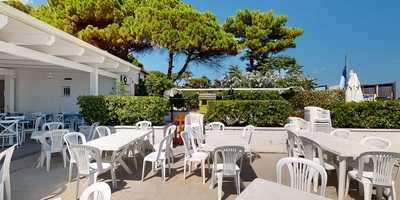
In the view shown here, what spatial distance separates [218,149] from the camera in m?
4.65

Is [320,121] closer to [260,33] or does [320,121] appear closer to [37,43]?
[37,43]

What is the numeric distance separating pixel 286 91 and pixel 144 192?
10120 millimetres

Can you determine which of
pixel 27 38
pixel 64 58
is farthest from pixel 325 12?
pixel 27 38

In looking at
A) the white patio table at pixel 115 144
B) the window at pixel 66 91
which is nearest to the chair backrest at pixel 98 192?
the white patio table at pixel 115 144

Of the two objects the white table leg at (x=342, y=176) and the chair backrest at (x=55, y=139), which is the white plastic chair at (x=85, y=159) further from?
the white table leg at (x=342, y=176)

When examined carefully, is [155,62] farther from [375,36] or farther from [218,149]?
[375,36]

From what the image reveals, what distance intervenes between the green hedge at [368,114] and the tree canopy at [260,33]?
1477 centimetres

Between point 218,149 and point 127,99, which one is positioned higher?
point 127,99

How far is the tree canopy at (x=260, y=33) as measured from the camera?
23.4 meters

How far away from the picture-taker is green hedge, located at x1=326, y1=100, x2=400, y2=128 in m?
8.27

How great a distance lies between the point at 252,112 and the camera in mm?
9055

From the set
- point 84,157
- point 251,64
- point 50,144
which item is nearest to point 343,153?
point 84,157

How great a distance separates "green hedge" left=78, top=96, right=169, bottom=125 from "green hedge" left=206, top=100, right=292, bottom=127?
190 centimetres

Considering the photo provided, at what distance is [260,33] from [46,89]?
629 inches
